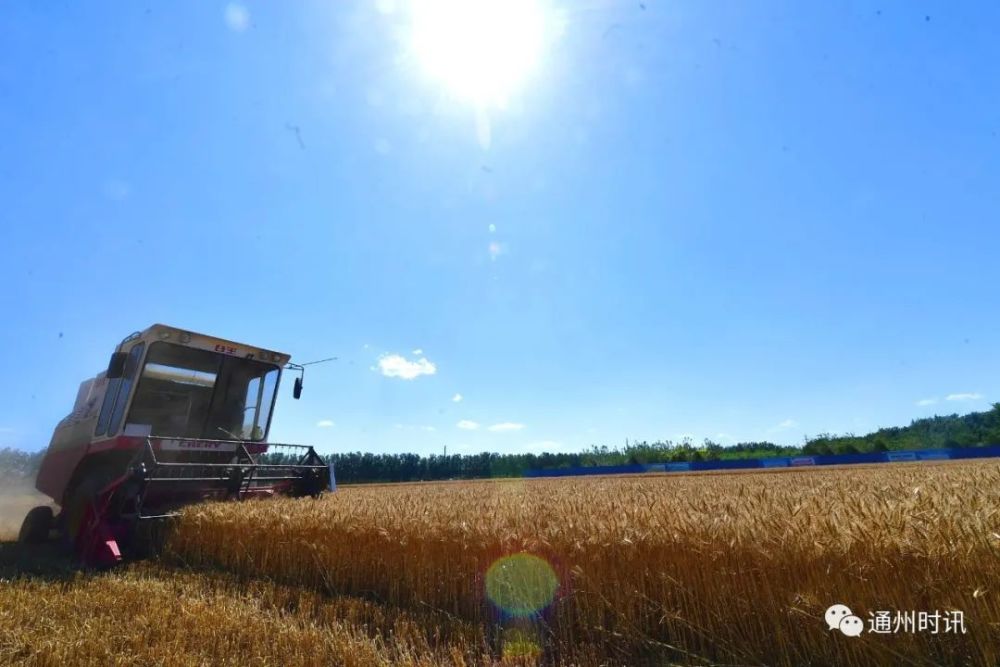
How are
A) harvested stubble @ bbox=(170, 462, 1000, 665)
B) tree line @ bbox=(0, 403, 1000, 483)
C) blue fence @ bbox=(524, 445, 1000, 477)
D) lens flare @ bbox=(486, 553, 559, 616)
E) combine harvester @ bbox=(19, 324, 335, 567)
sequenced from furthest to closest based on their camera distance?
1. tree line @ bbox=(0, 403, 1000, 483)
2. blue fence @ bbox=(524, 445, 1000, 477)
3. combine harvester @ bbox=(19, 324, 335, 567)
4. lens flare @ bbox=(486, 553, 559, 616)
5. harvested stubble @ bbox=(170, 462, 1000, 665)

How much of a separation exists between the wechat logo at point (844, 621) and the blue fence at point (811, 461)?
36538mm

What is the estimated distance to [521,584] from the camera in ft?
11.8

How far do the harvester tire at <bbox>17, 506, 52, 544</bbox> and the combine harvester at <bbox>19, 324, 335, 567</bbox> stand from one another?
0.02 meters

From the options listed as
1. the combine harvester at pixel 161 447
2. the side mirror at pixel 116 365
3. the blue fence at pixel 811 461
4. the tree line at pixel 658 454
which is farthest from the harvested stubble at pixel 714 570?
the tree line at pixel 658 454

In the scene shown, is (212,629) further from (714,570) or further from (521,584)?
(714,570)

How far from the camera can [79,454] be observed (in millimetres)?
7770

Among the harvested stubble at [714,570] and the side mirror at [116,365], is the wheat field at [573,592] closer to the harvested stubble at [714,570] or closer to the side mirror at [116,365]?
the harvested stubble at [714,570]

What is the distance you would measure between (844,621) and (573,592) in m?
1.57

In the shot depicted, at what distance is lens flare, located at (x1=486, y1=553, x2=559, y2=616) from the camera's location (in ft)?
11.4

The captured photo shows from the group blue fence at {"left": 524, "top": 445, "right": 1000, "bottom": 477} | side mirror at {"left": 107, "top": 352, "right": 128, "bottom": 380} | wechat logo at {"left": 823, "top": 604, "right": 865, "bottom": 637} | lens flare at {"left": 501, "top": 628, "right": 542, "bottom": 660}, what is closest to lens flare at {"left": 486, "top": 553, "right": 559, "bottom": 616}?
lens flare at {"left": 501, "top": 628, "right": 542, "bottom": 660}

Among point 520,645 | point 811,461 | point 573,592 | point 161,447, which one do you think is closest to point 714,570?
point 573,592

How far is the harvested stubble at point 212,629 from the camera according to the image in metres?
3.00

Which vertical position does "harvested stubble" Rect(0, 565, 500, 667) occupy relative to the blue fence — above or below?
below

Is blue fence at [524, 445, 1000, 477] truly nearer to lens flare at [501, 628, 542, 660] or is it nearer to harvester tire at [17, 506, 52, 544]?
harvester tire at [17, 506, 52, 544]
